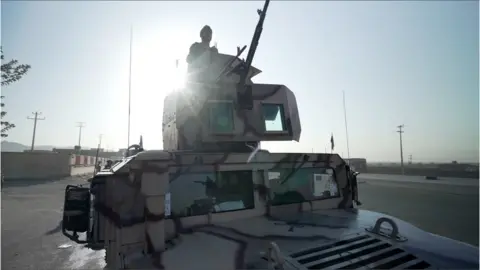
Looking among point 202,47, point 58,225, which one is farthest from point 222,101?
point 58,225

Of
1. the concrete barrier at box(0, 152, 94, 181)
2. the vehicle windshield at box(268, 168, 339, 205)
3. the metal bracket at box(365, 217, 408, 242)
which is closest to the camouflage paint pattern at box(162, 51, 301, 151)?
the vehicle windshield at box(268, 168, 339, 205)

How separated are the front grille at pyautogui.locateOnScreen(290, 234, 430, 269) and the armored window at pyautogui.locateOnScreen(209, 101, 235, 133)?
2209 millimetres

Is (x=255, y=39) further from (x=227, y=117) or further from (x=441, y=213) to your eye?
(x=441, y=213)

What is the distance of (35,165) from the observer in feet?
107

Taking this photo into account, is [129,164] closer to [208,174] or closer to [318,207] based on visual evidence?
[208,174]

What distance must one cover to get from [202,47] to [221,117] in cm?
168

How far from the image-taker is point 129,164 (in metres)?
2.63

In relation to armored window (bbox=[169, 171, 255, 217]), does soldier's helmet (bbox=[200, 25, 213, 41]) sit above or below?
above

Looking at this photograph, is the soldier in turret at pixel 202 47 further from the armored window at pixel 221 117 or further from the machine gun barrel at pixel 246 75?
the armored window at pixel 221 117

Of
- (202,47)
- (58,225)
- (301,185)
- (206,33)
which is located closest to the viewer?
(301,185)

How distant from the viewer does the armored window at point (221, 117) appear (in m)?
4.05

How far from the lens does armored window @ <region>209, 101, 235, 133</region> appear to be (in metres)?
4.05

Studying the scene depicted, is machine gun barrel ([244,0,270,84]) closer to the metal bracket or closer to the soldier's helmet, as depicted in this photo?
the soldier's helmet

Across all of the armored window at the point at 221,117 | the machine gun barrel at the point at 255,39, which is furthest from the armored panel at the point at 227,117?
the machine gun barrel at the point at 255,39
